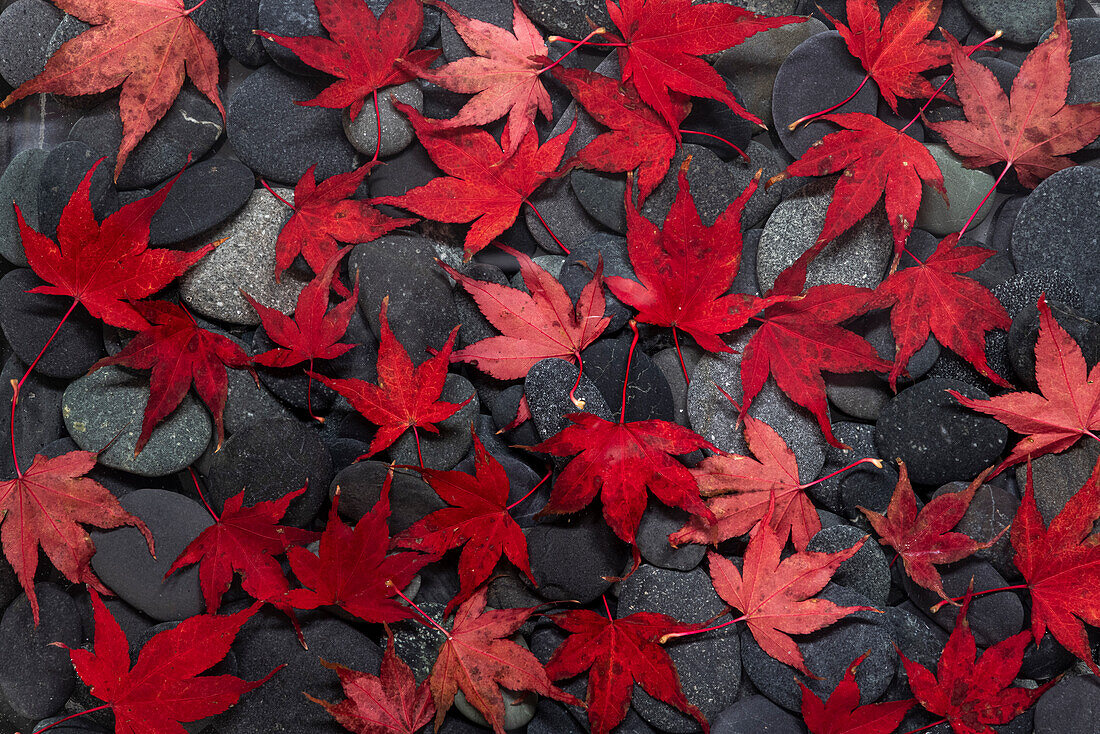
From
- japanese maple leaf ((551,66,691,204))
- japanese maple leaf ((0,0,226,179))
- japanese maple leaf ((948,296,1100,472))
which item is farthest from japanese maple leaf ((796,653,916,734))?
japanese maple leaf ((0,0,226,179))

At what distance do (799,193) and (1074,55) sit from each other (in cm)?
80

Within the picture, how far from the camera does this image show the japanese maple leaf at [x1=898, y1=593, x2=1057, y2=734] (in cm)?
147

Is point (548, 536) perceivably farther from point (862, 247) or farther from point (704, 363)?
point (862, 247)

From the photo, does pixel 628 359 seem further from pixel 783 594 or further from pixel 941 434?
pixel 941 434

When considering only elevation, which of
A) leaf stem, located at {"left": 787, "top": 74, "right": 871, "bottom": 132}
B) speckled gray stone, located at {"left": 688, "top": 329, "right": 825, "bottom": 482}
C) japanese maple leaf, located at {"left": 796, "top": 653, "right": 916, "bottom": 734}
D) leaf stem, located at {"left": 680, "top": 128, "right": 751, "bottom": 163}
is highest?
leaf stem, located at {"left": 787, "top": 74, "right": 871, "bottom": 132}

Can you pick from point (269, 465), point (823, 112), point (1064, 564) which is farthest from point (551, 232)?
point (1064, 564)

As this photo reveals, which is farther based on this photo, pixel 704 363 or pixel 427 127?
pixel 704 363

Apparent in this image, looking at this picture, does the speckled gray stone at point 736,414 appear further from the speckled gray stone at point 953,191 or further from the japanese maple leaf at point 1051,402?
the speckled gray stone at point 953,191

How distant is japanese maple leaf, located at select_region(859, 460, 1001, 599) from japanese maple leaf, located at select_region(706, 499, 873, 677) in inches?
4.5

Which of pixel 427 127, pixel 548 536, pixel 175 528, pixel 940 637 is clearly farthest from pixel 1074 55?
pixel 175 528

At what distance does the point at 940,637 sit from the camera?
1618mm

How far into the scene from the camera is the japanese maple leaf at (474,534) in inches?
Answer: 57.9

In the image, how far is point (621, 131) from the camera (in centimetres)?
158

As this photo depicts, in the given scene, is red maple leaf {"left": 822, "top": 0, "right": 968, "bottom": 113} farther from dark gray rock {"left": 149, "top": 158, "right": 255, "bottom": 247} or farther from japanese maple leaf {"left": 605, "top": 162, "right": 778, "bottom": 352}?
dark gray rock {"left": 149, "top": 158, "right": 255, "bottom": 247}
